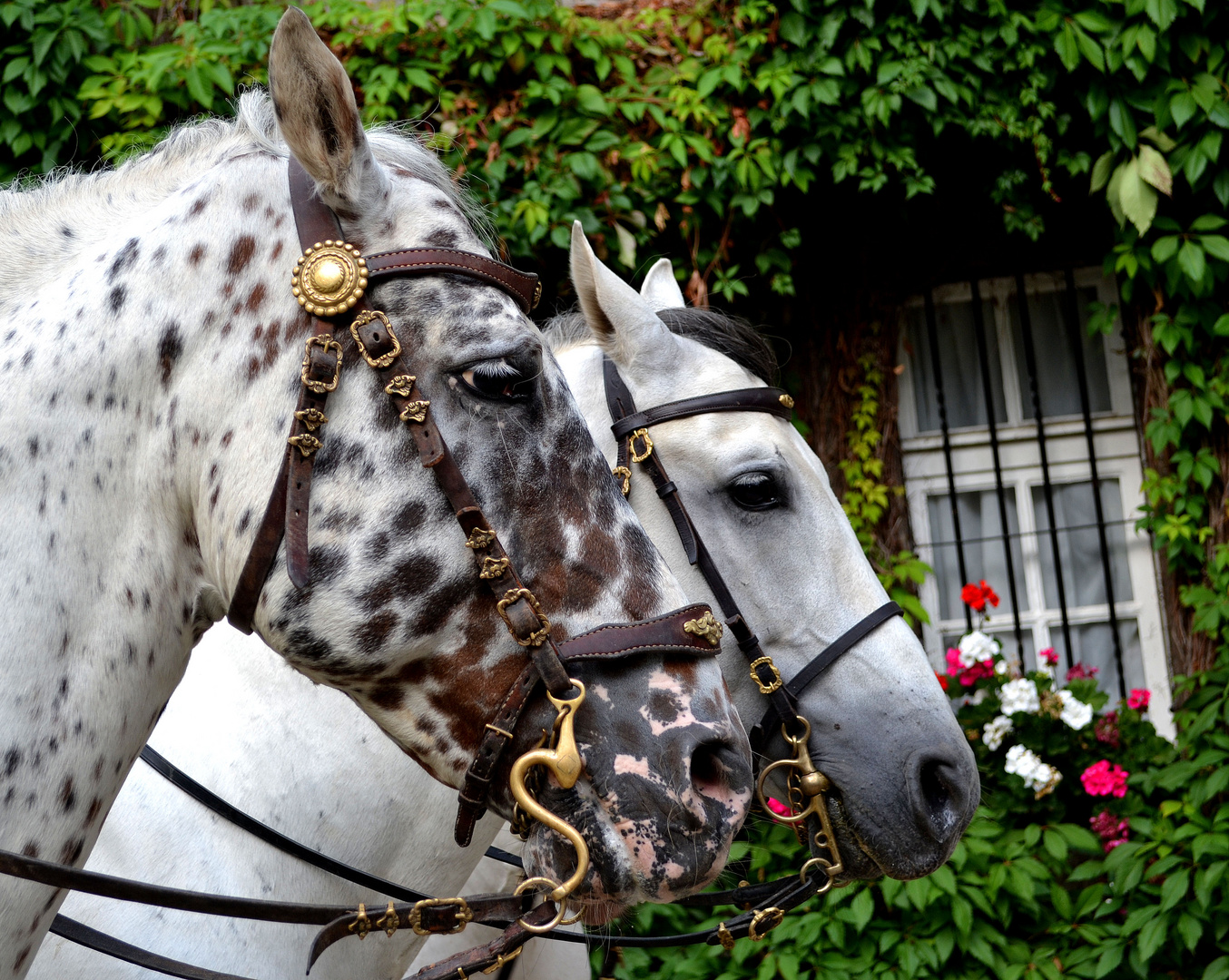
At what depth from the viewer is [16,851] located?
1098 millimetres

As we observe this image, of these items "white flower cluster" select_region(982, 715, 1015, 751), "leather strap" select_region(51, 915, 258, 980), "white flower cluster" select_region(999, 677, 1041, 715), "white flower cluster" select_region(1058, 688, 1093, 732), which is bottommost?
"white flower cluster" select_region(982, 715, 1015, 751)

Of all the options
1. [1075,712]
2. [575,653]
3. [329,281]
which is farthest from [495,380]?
[1075,712]

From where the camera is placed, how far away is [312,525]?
1.13 meters

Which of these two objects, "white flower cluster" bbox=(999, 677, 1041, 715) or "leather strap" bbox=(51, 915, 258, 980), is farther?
"white flower cluster" bbox=(999, 677, 1041, 715)

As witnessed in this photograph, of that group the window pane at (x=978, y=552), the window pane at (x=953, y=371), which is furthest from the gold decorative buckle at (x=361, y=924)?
the window pane at (x=953, y=371)

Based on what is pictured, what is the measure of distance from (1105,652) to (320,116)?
167 inches

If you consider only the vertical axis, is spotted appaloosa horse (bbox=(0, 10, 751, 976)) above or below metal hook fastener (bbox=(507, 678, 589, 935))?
above

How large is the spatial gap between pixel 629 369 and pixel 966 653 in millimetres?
2347

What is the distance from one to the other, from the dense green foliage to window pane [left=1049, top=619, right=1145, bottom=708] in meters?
0.37

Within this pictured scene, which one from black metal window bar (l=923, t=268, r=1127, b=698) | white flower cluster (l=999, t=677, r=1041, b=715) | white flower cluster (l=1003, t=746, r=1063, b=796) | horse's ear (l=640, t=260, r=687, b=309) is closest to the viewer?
horse's ear (l=640, t=260, r=687, b=309)

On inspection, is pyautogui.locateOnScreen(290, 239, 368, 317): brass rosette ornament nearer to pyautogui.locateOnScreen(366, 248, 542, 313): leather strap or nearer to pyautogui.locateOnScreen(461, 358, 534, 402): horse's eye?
pyautogui.locateOnScreen(366, 248, 542, 313): leather strap

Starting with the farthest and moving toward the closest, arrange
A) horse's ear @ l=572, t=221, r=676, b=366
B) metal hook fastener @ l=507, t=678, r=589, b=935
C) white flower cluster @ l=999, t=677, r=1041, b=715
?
white flower cluster @ l=999, t=677, r=1041, b=715 → horse's ear @ l=572, t=221, r=676, b=366 → metal hook fastener @ l=507, t=678, r=589, b=935

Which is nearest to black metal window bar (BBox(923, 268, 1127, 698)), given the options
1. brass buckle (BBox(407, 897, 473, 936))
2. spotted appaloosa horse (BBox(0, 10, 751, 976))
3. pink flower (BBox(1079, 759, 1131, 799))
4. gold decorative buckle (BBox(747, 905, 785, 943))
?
pink flower (BBox(1079, 759, 1131, 799))

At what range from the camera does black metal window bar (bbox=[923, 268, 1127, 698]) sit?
4.44 m
